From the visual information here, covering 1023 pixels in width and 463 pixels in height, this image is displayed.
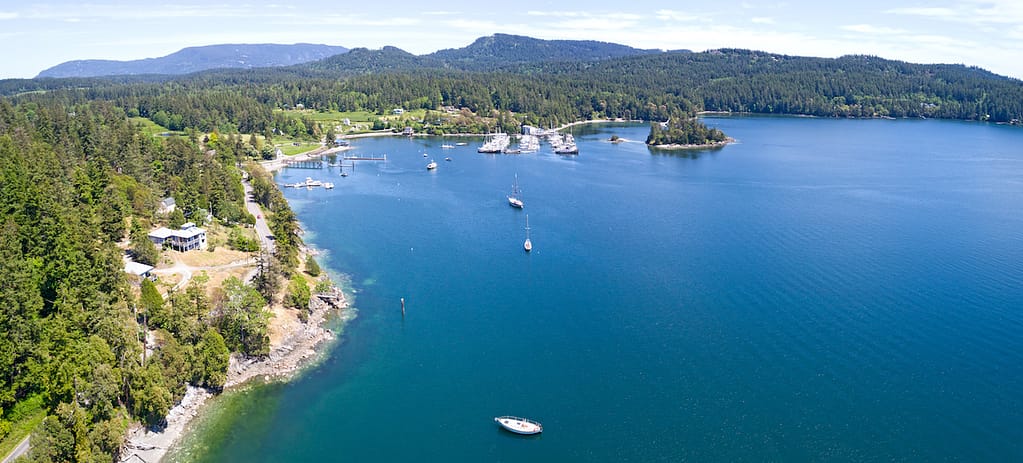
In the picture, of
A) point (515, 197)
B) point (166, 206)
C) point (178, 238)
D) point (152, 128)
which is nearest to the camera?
point (178, 238)

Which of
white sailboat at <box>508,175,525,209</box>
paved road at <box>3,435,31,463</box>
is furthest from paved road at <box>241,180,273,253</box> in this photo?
white sailboat at <box>508,175,525,209</box>

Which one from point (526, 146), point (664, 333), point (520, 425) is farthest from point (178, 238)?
point (526, 146)

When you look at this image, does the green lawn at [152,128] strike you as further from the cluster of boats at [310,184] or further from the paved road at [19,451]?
the paved road at [19,451]

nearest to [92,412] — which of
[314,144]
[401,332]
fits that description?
[401,332]

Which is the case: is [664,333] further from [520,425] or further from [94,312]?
[94,312]

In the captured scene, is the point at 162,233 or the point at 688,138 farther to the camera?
the point at 688,138

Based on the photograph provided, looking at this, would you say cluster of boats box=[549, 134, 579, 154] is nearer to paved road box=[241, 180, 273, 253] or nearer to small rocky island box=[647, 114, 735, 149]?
small rocky island box=[647, 114, 735, 149]
